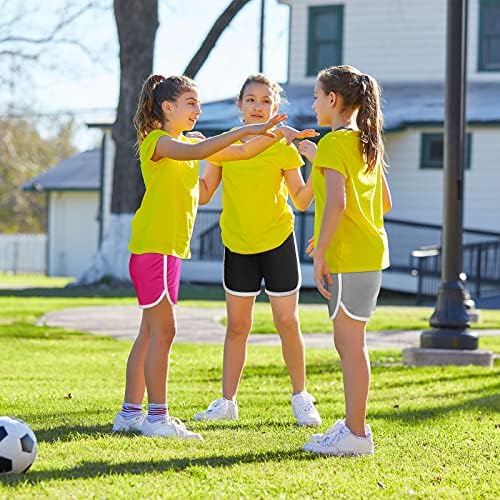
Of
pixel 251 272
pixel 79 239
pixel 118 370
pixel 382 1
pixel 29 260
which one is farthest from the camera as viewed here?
pixel 29 260

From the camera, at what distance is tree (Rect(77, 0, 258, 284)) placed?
24.4 metres

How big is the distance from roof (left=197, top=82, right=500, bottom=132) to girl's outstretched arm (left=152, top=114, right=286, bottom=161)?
1945 centimetres

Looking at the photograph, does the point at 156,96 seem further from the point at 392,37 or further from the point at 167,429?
the point at 392,37

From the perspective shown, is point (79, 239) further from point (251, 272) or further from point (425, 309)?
point (251, 272)

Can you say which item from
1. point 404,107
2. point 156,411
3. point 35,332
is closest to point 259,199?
point 156,411

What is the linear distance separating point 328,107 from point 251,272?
1.38m

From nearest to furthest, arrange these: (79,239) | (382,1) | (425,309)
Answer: (425,309) → (382,1) → (79,239)

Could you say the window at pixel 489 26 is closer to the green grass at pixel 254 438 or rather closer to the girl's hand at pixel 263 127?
the green grass at pixel 254 438

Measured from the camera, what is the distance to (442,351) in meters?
11.0

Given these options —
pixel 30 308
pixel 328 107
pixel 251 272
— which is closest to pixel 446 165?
pixel 251 272

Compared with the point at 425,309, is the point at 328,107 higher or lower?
higher

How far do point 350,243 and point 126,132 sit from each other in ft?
62.5

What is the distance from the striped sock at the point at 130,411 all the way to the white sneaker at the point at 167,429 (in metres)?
0.18

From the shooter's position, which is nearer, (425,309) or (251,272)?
(251,272)
